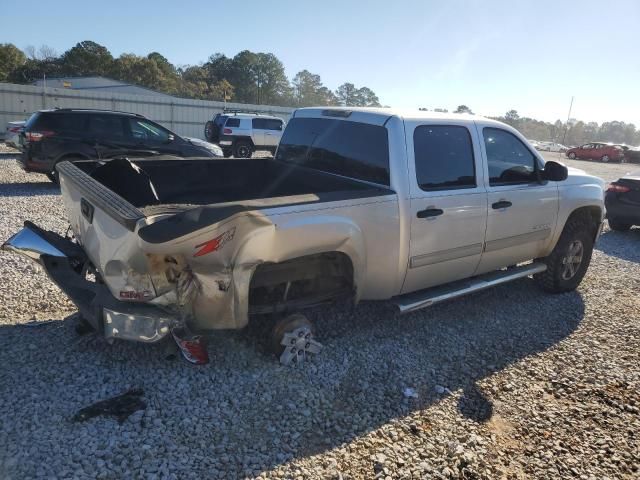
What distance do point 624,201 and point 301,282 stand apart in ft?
27.5

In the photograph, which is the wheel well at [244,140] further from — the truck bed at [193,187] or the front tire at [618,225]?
the truck bed at [193,187]

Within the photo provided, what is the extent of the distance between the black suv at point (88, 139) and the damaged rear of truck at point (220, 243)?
21.7 ft

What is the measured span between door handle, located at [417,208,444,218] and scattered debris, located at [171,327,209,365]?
6.23 ft

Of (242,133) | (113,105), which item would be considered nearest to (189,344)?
(242,133)

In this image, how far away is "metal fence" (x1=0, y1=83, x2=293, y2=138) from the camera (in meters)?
20.7

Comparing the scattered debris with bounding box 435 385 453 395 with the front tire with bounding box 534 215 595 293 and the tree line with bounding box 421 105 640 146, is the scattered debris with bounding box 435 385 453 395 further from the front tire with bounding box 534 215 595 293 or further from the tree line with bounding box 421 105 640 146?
the tree line with bounding box 421 105 640 146

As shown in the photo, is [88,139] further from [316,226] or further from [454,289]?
[454,289]

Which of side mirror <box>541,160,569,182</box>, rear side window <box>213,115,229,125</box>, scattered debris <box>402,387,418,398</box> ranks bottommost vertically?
scattered debris <box>402,387,418,398</box>

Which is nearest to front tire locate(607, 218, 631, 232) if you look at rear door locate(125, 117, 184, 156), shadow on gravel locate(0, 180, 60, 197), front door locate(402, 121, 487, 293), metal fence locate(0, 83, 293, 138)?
front door locate(402, 121, 487, 293)

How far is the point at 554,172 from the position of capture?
4.54 m

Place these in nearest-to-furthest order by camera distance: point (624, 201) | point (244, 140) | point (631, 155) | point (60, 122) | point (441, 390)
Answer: point (441, 390) → point (624, 201) → point (60, 122) → point (244, 140) → point (631, 155)

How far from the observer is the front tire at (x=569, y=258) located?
5145 millimetres

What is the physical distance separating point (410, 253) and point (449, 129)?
1.23m

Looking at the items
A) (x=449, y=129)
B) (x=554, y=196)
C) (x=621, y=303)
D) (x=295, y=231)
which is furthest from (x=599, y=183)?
(x=295, y=231)
